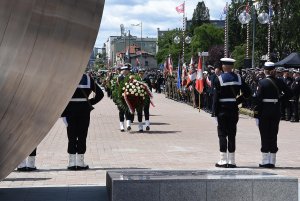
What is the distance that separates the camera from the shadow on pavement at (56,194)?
7938 millimetres

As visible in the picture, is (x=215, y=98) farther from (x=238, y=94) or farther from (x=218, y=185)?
(x=218, y=185)

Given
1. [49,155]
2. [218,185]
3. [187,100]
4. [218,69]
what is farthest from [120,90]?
[187,100]

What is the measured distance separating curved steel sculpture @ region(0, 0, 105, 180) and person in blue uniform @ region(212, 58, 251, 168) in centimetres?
590

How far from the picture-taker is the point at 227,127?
11.7 meters

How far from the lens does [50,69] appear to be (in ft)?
18.8

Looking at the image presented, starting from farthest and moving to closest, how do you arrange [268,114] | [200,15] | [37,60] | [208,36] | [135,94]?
[200,15] → [208,36] → [135,94] → [268,114] → [37,60]

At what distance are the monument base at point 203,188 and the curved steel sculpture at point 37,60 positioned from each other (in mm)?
1357

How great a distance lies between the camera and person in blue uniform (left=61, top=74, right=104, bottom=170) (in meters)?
11.3

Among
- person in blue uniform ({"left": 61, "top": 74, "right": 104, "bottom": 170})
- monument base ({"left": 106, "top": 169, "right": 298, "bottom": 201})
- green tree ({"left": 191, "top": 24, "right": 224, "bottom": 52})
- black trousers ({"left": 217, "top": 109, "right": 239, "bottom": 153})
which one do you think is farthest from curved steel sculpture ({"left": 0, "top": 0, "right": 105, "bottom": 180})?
green tree ({"left": 191, "top": 24, "right": 224, "bottom": 52})

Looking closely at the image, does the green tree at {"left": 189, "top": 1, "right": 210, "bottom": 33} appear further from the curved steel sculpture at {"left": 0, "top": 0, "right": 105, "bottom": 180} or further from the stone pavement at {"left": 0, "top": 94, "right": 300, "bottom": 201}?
the curved steel sculpture at {"left": 0, "top": 0, "right": 105, "bottom": 180}

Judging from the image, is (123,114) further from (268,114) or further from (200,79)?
(200,79)

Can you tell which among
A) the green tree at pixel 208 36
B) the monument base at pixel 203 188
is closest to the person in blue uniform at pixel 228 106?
the monument base at pixel 203 188

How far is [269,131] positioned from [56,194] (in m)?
4.91

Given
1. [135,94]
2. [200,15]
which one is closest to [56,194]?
[135,94]
